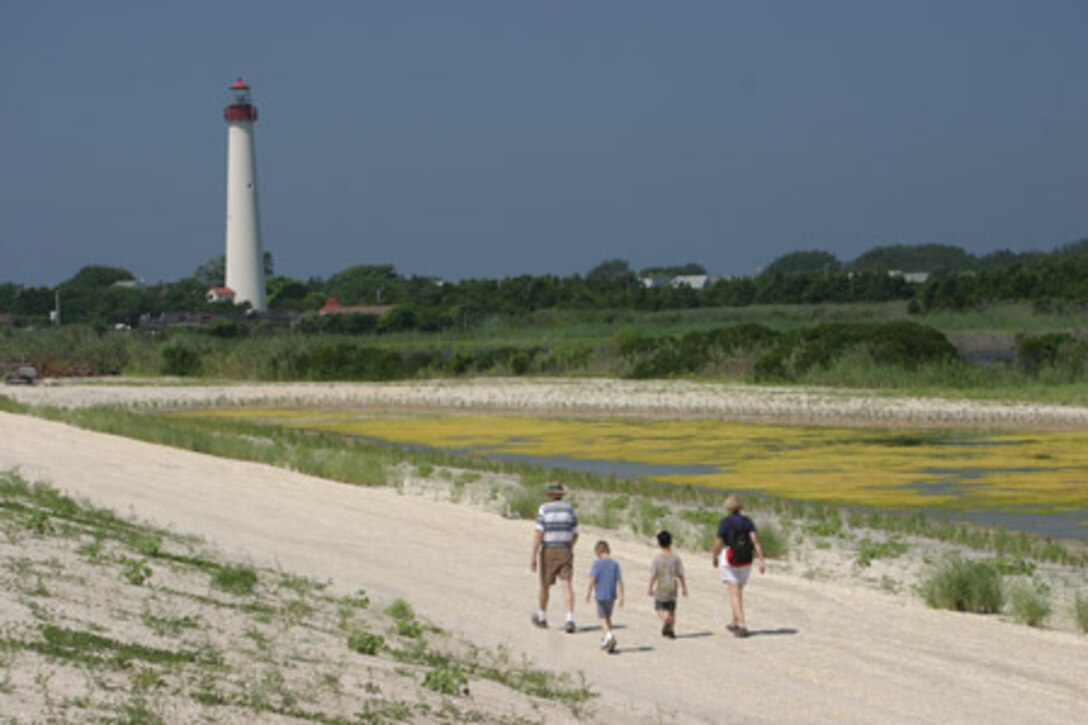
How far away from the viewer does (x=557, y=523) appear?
15.5 meters

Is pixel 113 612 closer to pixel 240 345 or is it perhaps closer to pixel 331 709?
pixel 331 709

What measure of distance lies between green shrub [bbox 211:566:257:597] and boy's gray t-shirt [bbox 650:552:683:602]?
3.55m

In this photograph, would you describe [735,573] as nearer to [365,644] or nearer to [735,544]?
[735,544]

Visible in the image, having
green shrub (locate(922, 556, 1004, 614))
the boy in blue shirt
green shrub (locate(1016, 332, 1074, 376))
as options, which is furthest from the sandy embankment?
the boy in blue shirt

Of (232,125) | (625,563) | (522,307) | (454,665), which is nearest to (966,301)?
(522,307)

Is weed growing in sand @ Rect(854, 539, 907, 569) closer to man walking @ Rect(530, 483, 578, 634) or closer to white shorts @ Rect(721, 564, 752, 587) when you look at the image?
white shorts @ Rect(721, 564, 752, 587)

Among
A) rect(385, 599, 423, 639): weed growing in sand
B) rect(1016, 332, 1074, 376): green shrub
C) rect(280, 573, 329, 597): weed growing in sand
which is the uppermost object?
rect(1016, 332, 1074, 376): green shrub

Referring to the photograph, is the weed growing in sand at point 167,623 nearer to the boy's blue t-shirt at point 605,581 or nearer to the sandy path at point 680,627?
the sandy path at point 680,627

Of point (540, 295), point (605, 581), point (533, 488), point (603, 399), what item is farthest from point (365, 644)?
point (540, 295)

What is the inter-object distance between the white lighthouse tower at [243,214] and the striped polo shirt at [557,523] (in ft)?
308

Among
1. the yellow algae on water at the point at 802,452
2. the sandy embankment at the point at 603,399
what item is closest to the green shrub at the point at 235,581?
the yellow algae on water at the point at 802,452

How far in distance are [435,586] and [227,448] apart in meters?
16.8

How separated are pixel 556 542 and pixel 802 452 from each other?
2206cm

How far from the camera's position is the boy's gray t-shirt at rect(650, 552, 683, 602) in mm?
15430
